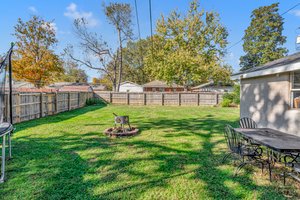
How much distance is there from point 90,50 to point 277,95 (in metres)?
22.2

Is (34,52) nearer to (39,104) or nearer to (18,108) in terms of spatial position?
(39,104)

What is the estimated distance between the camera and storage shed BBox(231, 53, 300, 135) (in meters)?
4.07

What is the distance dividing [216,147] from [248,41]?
30.9 m

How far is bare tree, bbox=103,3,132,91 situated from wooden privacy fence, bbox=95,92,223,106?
8.51 metres

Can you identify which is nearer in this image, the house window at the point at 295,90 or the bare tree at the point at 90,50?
the house window at the point at 295,90

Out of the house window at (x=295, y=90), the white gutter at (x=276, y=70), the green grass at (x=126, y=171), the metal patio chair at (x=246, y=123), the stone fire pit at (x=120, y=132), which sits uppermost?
the white gutter at (x=276, y=70)

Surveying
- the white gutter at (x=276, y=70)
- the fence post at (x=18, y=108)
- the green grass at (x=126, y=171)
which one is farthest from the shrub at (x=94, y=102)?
the white gutter at (x=276, y=70)

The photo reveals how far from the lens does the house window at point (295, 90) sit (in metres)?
4.07

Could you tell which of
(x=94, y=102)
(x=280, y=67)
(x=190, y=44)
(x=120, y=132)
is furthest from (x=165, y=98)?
(x=280, y=67)

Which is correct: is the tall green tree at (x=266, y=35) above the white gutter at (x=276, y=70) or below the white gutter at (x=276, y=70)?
above

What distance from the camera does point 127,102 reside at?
1756cm

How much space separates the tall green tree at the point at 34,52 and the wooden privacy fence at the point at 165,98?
26.8 feet

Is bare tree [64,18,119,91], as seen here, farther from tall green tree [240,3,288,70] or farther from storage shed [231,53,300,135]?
tall green tree [240,3,288,70]

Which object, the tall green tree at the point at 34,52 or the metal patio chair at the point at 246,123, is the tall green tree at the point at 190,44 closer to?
the tall green tree at the point at 34,52
